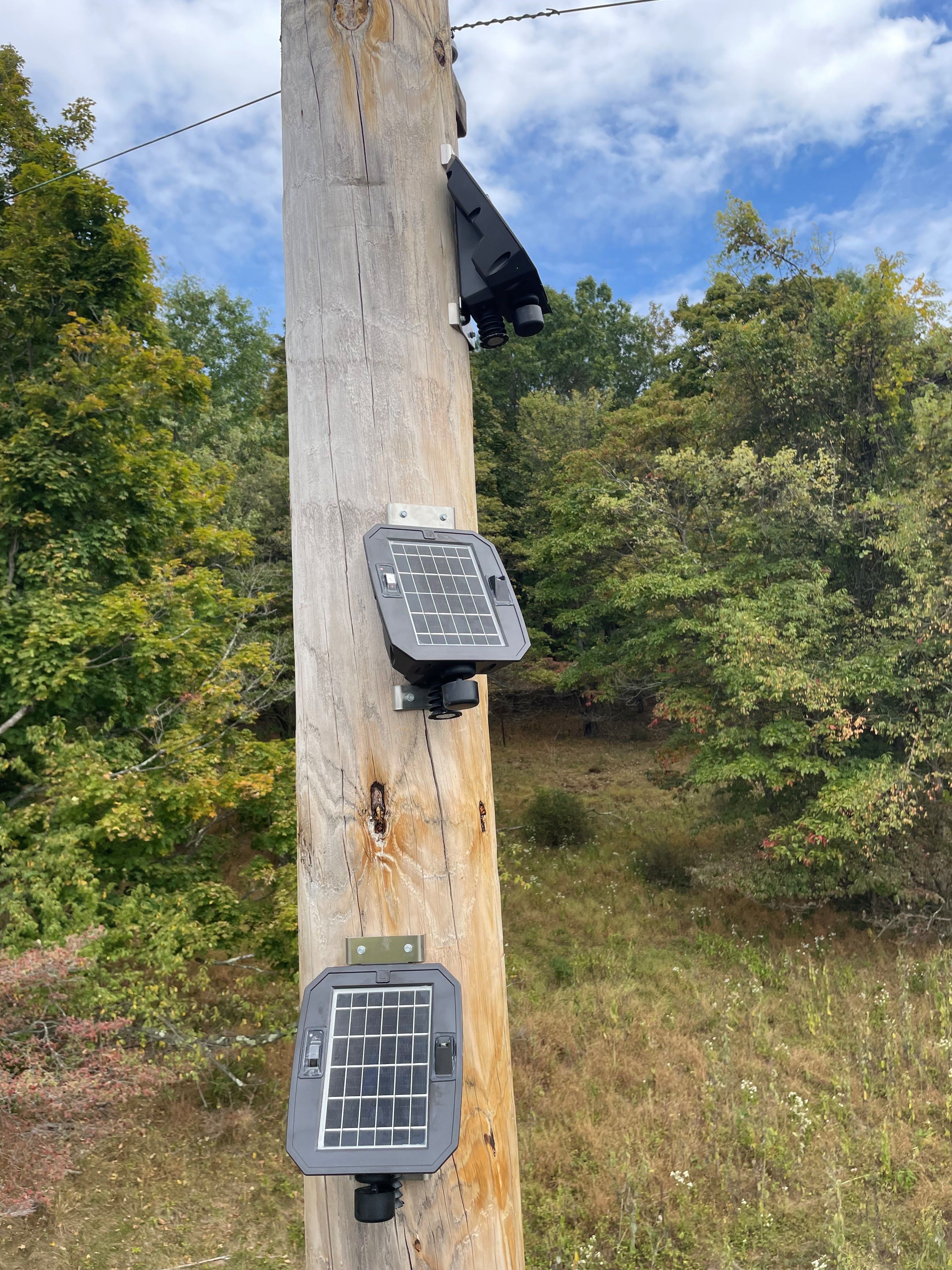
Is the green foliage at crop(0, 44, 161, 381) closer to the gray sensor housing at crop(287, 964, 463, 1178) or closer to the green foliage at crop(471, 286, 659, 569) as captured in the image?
the gray sensor housing at crop(287, 964, 463, 1178)

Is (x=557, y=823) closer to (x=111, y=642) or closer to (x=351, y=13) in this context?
(x=111, y=642)

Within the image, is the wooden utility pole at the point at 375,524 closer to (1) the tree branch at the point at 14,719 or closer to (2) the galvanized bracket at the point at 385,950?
(2) the galvanized bracket at the point at 385,950

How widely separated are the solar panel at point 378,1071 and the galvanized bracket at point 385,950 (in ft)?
0.15

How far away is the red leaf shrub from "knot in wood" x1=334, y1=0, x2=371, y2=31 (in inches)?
195

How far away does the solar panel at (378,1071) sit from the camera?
1.17 m

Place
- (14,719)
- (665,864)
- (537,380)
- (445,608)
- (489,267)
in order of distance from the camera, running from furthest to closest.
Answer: (537,380), (665,864), (14,719), (489,267), (445,608)

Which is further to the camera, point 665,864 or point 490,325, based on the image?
point 665,864

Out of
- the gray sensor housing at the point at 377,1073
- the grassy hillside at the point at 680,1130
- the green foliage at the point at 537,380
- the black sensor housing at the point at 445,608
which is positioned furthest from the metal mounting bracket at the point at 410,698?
the green foliage at the point at 537,380

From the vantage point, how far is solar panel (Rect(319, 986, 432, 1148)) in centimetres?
117

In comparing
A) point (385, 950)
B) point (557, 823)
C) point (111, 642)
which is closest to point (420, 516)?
point (385, 950)

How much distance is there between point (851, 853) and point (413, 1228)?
9.20 m

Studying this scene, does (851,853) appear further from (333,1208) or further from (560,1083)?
(333,1208)

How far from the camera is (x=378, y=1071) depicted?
4.00ft

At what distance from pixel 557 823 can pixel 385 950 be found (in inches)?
520
